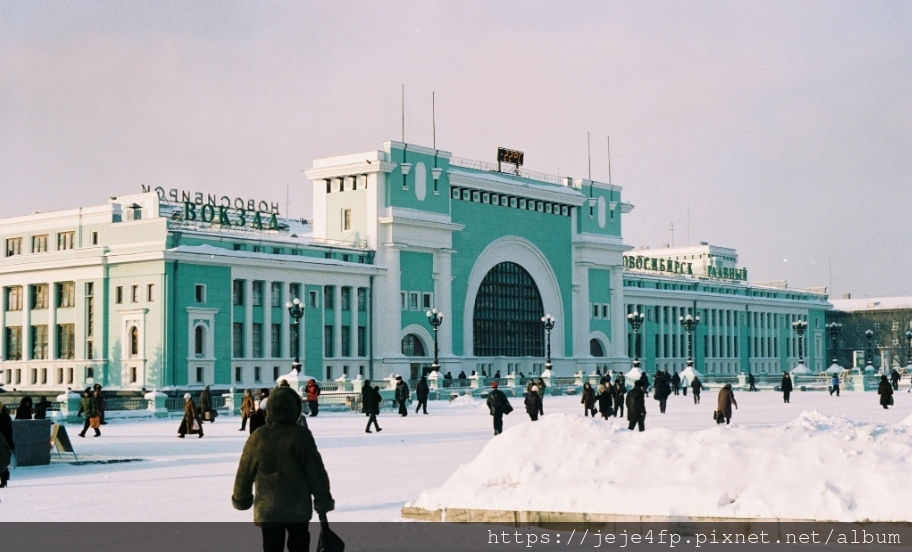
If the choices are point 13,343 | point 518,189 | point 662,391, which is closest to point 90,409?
point 662,391

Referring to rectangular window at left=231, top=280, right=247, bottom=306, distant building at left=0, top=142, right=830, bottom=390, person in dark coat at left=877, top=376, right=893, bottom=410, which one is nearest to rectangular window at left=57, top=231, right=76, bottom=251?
distant building at left=0, top=142, right=830, bottom=390

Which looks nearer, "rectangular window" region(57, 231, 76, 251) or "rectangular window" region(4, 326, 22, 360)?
"rectangular window" region(4, 326, 22, 360)

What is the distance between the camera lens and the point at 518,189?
8900 centimetres

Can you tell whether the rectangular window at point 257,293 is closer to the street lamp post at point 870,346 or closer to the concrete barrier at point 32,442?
the street lamp post at point 870,346

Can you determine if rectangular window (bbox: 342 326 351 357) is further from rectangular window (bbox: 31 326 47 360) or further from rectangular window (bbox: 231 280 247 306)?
rectangular window (bbox: 31 326 47 360)

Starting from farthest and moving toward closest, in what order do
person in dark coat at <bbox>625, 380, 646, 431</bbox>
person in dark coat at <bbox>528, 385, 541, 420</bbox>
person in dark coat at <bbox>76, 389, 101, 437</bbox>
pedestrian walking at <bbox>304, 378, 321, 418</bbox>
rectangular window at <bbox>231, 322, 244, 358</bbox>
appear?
1. rectangular window at <bbox>231, 322, 244, 358</bbox>
2. pedestrian walking at <bbox>304, 378, 321, 418</bbox>
3. person in dark coat at <bbox>76, 389, 101, 437</bbox>
4. person in dark coat at <bbox>528, 385, 541, 420</bbox>
5. person in dark coat at <bbox>625, 380, 646, 431</bbox>

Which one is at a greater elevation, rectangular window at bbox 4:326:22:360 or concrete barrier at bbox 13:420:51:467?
rectangular window at bbox 4:326:22:360

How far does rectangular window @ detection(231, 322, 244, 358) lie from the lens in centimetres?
7012

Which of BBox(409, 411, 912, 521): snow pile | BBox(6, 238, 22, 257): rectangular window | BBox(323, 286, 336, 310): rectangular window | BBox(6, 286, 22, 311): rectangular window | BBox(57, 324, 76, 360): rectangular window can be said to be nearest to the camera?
BBox(409, 411, 912, 521): snow pile

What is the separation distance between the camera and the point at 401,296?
79.6m

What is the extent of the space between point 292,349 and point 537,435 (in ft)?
193

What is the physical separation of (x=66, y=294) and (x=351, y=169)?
19891 mm

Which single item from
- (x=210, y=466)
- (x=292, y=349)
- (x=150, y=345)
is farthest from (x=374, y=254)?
(x=210, y=466)

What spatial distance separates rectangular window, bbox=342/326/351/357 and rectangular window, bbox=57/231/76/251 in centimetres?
1807
